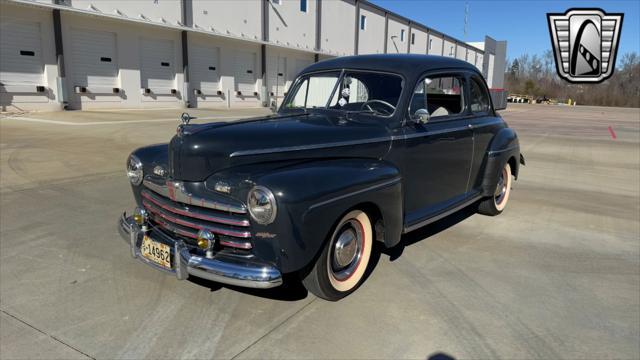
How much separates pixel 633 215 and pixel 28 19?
18926 millimetres

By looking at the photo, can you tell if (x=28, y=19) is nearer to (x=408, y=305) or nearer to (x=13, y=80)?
(x=13, y=80)

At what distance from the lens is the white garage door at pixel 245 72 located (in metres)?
25.6

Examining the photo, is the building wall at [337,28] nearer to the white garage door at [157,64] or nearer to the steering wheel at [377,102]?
the white garage door at [157,64]

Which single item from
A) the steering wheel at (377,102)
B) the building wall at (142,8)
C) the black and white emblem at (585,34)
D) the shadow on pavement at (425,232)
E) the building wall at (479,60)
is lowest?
the shadow on pavement at (425,232)

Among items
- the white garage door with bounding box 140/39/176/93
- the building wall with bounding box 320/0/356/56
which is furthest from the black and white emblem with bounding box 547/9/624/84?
the building wall with bounding box 320/0/356/56

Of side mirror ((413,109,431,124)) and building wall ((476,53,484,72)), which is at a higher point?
building wall ((476,53,484,72))

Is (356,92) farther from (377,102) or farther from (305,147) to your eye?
(305,147)

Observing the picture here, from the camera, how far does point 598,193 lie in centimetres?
693

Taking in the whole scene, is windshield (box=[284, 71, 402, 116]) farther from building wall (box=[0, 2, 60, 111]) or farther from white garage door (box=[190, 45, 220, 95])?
white garage door (box=[190, 45, 220, 95])

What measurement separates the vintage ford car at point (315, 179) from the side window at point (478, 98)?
0.26 meters

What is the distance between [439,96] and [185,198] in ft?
9.57

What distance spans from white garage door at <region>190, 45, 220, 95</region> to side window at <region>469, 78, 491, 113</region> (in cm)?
2003

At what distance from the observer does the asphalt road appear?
2.61m

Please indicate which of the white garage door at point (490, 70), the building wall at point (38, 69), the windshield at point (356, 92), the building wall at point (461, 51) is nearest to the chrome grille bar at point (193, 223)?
the windshield at point (356, 92)
